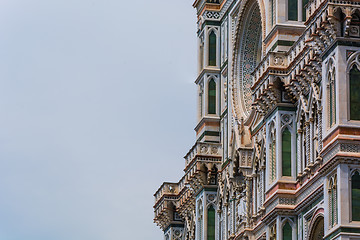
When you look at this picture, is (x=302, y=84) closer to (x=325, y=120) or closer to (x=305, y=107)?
(x=305, y=107)

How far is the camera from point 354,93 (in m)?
33.1

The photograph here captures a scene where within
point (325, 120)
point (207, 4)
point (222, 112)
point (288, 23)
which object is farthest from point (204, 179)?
point (325, 120)

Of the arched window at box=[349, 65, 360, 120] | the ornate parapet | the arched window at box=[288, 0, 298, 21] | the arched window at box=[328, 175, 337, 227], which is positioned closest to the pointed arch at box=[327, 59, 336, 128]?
the arched window at box=[349, 65, 360, 120]

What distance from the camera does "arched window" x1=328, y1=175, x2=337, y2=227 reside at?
3242 cm

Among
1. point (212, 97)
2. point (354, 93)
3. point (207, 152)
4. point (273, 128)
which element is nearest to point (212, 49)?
point (212, 97)

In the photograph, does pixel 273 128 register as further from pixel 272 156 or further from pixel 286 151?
pixel 286 151

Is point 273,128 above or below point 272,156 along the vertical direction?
above


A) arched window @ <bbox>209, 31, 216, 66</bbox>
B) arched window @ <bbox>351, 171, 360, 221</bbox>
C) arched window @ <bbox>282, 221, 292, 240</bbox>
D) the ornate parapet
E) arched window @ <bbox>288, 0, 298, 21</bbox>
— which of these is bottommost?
arched window @ <bbox>351, 171, 360, 221</bbox>

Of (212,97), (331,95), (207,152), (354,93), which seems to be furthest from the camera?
(212,97)

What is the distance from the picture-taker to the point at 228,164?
45344 mm

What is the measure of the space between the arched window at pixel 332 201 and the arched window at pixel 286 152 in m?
4.63

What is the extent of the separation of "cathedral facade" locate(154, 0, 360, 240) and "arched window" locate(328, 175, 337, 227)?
40 mm

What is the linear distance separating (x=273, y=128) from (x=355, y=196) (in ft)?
22.4

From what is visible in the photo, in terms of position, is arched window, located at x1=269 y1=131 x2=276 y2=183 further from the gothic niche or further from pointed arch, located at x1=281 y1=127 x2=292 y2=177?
the gothic niche
